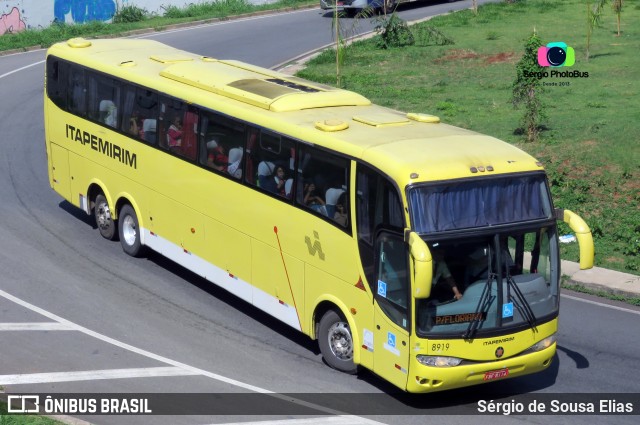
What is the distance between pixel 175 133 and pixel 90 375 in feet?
15.4

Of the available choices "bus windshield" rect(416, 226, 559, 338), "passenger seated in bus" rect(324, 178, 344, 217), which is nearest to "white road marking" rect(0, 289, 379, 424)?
"bus windshield" rect(416, 226, 559, 338)

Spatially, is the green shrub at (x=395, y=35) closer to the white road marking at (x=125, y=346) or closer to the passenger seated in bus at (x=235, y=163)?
the passenger seated in bus at (x=235, y=163)

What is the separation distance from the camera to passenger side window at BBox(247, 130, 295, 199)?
13898 millimetres

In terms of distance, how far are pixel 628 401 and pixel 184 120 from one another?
802 cm

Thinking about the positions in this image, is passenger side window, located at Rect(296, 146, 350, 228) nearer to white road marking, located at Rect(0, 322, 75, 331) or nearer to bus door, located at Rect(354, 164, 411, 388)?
bus door, located at Rect(354, 164, 411, 388)

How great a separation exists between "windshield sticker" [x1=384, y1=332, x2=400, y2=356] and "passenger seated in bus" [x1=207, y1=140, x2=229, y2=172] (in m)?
4.38

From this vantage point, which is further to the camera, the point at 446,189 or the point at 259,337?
the point at 259,337

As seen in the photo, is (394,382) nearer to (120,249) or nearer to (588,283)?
(588,283)

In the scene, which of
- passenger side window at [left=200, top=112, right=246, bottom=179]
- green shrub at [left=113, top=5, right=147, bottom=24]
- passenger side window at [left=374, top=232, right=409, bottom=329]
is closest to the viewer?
passenger side window at [left=374, top=232, right=409, bottom=329]

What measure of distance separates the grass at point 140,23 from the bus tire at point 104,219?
2200 cm

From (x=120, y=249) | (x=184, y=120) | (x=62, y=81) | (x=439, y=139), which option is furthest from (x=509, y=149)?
(x=62, y=81)

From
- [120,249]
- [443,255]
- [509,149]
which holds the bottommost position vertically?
[120,249]

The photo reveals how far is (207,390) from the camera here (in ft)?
42.5

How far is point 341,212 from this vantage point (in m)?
12.9
